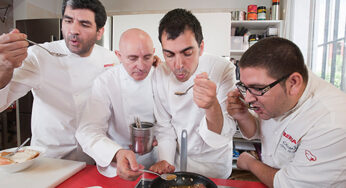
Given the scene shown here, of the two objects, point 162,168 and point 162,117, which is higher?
point 162,117

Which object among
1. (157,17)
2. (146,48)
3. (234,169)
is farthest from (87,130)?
(234,169)

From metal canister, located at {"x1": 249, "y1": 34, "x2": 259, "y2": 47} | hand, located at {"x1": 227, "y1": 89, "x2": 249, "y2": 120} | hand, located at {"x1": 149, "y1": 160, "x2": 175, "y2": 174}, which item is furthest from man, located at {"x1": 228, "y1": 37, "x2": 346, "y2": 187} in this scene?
metal canister, located at {"x1": 249, "y1": 34, "x2": 259, "y2": 47}

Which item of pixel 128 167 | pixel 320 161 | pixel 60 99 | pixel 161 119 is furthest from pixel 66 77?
pixel 320 161

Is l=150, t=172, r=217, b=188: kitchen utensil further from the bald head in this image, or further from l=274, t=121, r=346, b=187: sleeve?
the bald head

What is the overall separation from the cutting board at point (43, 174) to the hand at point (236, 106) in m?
0.86

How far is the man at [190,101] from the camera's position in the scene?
1.09 meters

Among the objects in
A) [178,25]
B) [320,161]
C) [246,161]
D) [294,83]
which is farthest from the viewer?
[246,161]

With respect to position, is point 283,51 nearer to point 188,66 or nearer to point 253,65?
point 253,65

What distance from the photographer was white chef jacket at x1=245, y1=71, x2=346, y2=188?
33.4 inches

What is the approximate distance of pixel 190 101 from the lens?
1.32m

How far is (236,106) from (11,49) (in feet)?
3.69

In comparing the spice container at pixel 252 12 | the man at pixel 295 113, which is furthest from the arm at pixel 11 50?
the spice container at pixel 252 12

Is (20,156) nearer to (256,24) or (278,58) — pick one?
(278,58)

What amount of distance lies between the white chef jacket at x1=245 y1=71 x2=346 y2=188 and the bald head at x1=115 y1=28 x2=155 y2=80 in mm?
797
